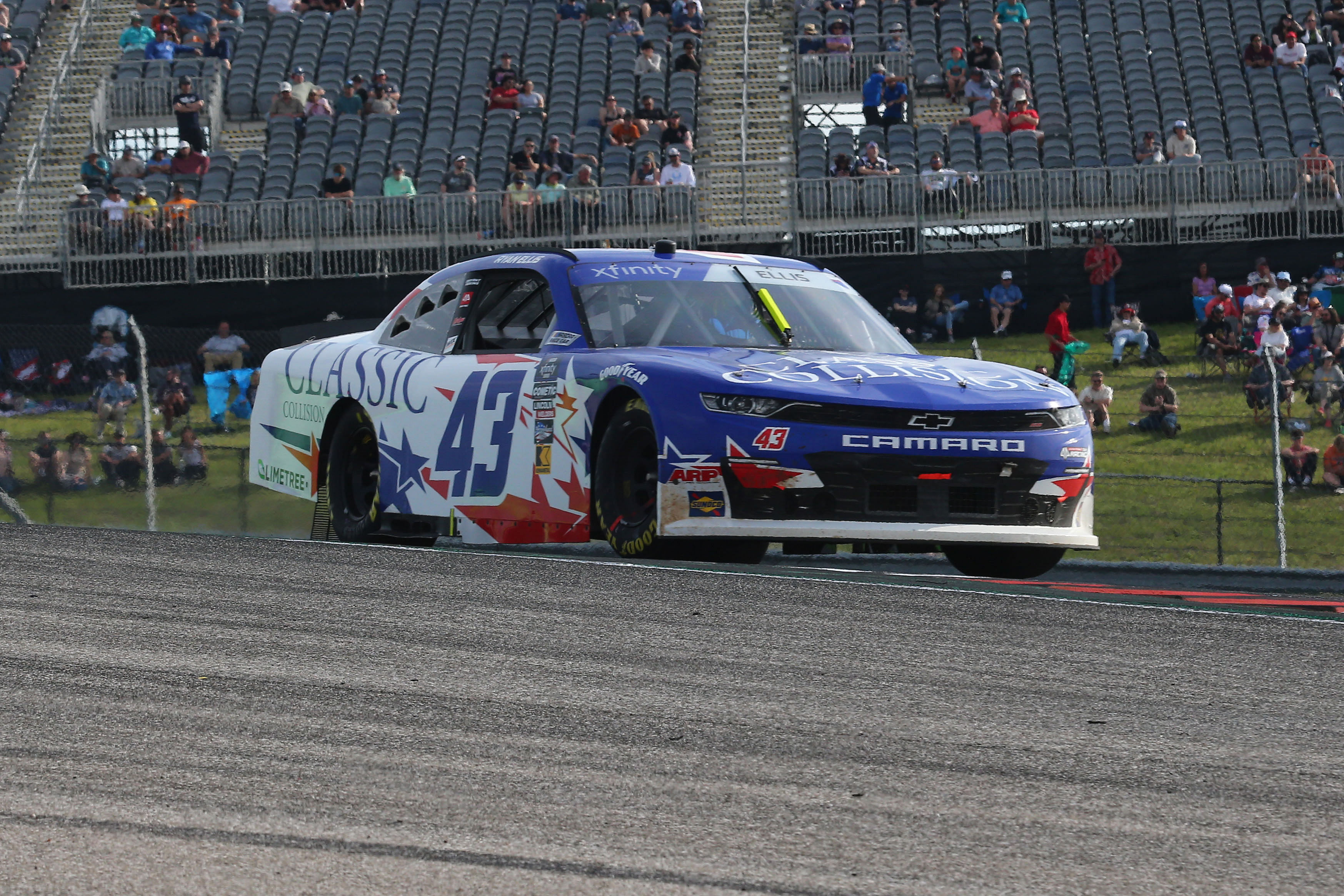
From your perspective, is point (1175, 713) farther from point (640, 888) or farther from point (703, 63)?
point (703, 63)

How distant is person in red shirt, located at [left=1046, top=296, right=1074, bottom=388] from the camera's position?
16.5 m

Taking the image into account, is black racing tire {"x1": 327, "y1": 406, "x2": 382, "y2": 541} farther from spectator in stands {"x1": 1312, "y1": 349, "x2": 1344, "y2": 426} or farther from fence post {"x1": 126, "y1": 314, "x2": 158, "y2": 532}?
spectator in stands {"x1": 1312, "y1": 349, "x2": 1344, "y2": 426}

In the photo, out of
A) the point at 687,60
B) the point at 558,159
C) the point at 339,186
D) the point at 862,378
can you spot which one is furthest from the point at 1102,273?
the point at 862,378

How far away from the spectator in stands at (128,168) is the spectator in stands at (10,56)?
4.50 meters

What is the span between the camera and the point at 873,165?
21562 mm

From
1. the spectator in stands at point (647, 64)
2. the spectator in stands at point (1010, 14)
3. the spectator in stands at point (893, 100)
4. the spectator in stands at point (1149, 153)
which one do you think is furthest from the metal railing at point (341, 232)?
the spectator in stands at point (1010, 14)

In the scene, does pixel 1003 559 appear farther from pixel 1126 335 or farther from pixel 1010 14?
pixel 1010 14

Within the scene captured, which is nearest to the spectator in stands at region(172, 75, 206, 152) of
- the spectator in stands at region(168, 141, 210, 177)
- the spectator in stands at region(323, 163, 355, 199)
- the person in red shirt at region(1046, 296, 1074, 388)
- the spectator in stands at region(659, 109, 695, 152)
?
the spectator in stands at region(168, 141, 210, 177)

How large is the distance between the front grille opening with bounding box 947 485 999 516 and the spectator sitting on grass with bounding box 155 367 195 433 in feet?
23.2

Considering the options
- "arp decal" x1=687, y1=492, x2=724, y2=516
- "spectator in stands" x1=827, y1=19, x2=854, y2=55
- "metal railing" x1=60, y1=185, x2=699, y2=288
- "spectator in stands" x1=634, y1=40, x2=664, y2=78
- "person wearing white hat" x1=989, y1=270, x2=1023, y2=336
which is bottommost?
"arp decal" x1=687, y1=492, x2=724, y2=516

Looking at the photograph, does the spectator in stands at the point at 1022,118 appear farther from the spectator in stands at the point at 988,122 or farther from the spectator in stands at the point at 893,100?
the spectator in stands at the point at 893,100

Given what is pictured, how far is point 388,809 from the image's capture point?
370 centimetres

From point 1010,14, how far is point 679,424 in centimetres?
1922

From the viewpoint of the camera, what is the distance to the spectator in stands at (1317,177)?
20.7 meters
